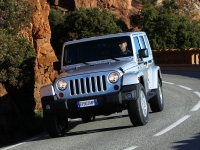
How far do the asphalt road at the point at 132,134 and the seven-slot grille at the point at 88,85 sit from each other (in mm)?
930

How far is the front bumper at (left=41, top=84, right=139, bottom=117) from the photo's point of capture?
12156mm

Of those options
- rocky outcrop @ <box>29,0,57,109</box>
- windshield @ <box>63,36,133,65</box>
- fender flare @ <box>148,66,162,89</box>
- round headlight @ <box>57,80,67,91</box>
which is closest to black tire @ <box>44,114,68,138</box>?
round headlight @ <box>57,80,67,91</box>

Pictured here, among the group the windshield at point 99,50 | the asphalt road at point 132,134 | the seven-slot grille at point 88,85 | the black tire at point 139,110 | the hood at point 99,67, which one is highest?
the windshield at point 99,50

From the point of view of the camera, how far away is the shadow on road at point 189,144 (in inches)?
391

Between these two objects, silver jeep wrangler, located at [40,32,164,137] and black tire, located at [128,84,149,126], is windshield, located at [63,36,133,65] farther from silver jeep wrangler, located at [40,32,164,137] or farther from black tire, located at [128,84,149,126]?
black tire, located at [128,84,149,126]

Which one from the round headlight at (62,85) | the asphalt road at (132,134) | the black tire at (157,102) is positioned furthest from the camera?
the black tire at (157,102)

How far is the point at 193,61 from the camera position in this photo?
37250 millimetres

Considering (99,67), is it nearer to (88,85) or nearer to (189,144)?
(88,85)

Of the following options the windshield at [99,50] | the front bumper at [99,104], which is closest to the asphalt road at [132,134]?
the front bumper at [99,104]

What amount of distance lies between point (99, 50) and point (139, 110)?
223cm

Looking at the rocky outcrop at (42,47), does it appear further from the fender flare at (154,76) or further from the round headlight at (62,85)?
the round headlight at (62,85)

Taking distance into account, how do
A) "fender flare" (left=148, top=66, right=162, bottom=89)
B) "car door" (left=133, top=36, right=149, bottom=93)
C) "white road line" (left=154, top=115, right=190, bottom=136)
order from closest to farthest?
"white road line" (left=154, top=115, right=190, bottom=136) < "car door" (left=133, top=36, right=149, bottom=93) < "fender flare" (left=148, top=66, right=162, bottom=89)

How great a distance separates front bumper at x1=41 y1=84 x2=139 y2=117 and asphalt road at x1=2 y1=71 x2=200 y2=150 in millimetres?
518

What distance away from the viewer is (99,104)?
12203 millimetres
